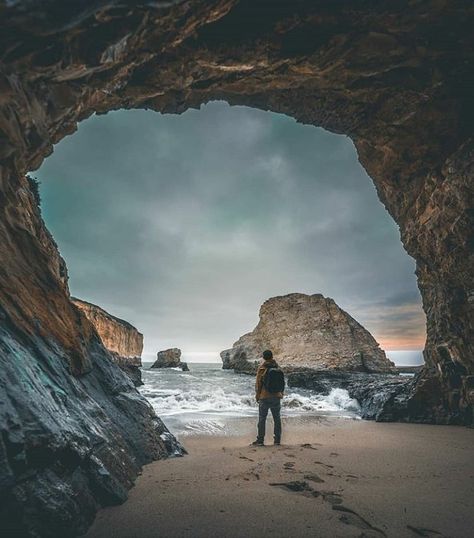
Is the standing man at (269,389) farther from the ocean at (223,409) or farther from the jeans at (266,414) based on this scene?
the ocean at (223,409)

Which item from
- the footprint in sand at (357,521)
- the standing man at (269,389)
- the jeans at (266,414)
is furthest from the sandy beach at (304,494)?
the standing man at (269,389)

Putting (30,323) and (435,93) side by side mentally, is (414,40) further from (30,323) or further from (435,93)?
(30,323)

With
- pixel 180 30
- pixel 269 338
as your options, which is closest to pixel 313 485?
pixel 180 30

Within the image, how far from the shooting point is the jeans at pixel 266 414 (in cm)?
→ 572

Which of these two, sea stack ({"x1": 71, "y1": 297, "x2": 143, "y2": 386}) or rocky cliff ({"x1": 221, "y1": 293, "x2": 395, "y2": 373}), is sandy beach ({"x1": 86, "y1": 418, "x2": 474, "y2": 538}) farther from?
sea stack ({"x1": 71, "y1": 297, "x2": 143, "y2": 386})

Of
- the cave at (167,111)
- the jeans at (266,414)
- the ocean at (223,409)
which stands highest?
the cave at (167,111)

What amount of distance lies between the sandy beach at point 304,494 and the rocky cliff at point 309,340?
32.8m

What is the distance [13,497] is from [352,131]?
8.30 metres

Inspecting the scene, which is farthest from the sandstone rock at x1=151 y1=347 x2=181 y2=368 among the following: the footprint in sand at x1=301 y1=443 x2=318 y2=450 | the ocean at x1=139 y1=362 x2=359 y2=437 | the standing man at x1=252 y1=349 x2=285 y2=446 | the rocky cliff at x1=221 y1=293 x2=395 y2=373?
the footprint in sand at x1=301 y1=443 x2=318 y2=450

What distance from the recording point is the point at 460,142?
20.9ft

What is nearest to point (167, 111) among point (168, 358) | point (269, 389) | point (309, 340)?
point (269, 389)

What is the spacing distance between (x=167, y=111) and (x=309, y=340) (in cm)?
3873

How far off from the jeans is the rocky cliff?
31.5 m

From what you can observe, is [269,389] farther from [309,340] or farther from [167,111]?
[309,340]
